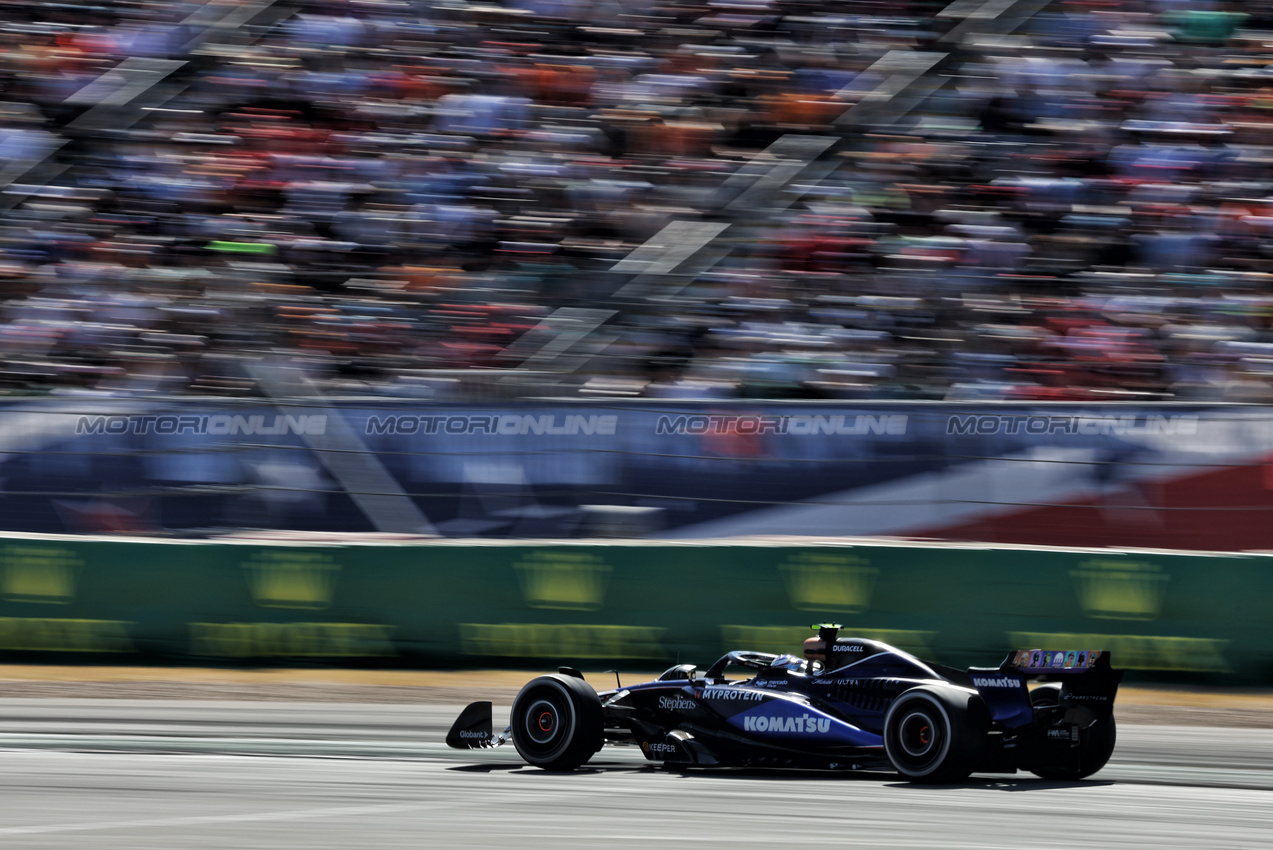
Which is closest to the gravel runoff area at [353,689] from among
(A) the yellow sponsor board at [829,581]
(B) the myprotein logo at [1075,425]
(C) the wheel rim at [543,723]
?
(A) the yellow sponsor board at [829,581]

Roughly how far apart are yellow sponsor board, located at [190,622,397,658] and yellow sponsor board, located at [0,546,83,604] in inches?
45.4

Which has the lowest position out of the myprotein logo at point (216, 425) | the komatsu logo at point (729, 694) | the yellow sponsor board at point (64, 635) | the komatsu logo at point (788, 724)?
the yellow sponsor board at point (64, 635)

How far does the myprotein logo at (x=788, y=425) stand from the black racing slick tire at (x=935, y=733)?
16.2 feet

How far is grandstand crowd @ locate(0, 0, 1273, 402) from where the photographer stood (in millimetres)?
13180

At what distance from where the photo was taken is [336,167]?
15.4 metres

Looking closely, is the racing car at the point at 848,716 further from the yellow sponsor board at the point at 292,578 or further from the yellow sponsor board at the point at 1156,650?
the yellow sponsor board at the point at 292,578

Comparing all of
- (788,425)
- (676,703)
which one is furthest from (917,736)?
(788,425)

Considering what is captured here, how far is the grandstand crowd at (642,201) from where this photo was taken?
1318 centimetres

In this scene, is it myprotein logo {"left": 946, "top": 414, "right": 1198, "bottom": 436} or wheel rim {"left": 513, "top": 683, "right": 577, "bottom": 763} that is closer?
wheel rim {"left": 513, "top": 683, "right": 577, "bottom": 763}

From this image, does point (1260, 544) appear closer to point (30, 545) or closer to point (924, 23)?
point (924, 23)

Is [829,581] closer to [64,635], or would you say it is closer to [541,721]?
[541,721]

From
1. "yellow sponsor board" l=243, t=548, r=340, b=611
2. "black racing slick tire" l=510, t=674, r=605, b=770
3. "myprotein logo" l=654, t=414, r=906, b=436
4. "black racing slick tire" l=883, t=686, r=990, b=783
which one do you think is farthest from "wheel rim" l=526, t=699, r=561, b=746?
"yellow sponsor board" l=243, t=548, r=340, b=611

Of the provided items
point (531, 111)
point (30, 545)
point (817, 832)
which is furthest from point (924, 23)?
point (817, 832)

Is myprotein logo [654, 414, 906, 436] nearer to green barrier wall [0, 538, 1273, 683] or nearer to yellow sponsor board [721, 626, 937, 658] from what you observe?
green barrier wall [0, 538, 1273, 683]
